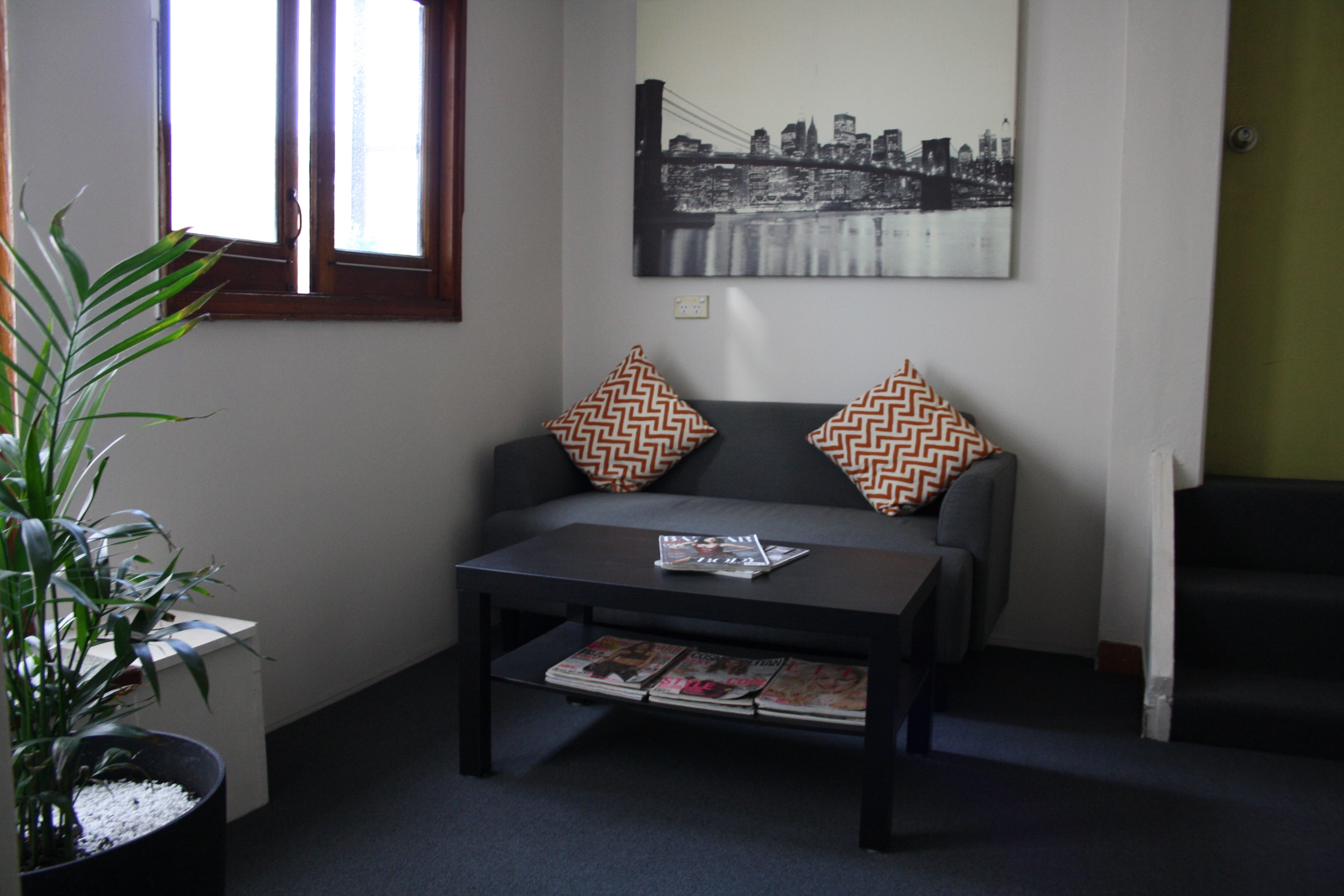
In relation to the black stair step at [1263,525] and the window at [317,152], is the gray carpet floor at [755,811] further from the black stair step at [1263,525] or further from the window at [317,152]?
the window at [317,152]

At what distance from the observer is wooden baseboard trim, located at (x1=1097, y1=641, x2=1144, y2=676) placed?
3285 millimetres

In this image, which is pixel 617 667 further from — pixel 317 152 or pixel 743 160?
pixel 743 160

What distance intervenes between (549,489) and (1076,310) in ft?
6.06

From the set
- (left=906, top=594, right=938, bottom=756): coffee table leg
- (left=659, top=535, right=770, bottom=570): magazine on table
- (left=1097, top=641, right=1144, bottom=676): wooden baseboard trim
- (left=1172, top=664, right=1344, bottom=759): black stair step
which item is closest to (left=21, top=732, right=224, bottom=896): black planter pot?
(left=659, top=535, right=770, bottom=570): magazine on table

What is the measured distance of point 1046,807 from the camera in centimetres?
234

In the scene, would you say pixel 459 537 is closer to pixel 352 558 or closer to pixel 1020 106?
pixel 352 558

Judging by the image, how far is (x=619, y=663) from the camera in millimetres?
2494

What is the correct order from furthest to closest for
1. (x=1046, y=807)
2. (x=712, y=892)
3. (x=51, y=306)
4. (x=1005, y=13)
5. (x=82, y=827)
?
(x=1005, y=13) < (x=1046, y=807) < (x=712, y=892) < (x=82, y=827) < (x=51, y=306)

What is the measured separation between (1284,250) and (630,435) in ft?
7.26

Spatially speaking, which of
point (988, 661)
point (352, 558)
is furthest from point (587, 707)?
point (988, 661)

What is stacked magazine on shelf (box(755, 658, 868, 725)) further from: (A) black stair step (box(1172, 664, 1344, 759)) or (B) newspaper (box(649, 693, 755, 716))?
(A) black stair step (box(1172, 664, 1344, 759))

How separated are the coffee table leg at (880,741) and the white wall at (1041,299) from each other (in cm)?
156

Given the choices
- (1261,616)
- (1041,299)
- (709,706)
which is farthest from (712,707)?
(1041,299)

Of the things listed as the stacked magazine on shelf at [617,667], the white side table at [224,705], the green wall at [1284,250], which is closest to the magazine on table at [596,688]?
the stacked magazine on shelf at [617,667]
